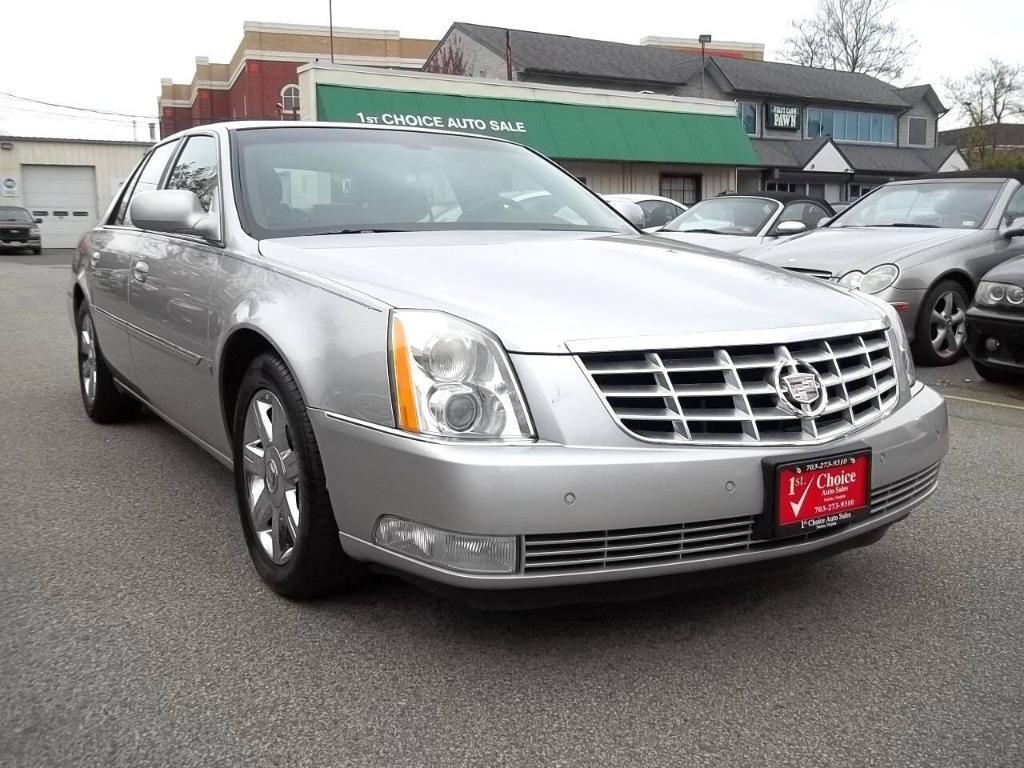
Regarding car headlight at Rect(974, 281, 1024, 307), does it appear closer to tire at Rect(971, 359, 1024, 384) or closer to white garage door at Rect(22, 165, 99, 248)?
tire at Rect(971, 359, 1024, 384)

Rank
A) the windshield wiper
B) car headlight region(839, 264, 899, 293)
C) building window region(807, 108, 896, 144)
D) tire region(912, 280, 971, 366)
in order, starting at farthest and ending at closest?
building window region(807, 108, 896, 144), tire region(912, 280, 971, 366), car headlight region(839, 264, 899, 293), the windshield wiper

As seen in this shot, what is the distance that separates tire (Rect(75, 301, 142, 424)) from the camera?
17.2 feet

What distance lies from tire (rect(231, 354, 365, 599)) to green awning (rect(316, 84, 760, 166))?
21.7 metres

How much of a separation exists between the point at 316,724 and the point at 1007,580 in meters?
2.19

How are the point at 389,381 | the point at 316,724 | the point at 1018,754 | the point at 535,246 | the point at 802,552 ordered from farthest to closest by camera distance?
1. the point at 535,246
2. the point at 802,552
3. the point at 389,381
4. the point at 316,724
5. the point at 1018,754

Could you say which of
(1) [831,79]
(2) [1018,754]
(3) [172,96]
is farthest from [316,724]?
(3) [172,96]

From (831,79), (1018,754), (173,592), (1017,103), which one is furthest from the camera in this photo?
(1017,103)

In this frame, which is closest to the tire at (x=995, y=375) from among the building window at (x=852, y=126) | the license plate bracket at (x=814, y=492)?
the license plate bracket at (x=814, y=492)

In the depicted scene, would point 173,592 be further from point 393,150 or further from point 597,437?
point 393,150

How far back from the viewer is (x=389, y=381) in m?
2.43

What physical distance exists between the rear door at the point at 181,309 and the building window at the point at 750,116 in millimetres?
36647

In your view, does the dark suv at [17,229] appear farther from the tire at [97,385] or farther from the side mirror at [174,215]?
the side mirror at [174,215]

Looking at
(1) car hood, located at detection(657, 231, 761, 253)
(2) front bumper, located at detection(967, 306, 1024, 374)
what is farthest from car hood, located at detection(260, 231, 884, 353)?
(1) car hood, located at detection(657, 231, 761, 253)

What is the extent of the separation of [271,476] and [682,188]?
31.6 metres
